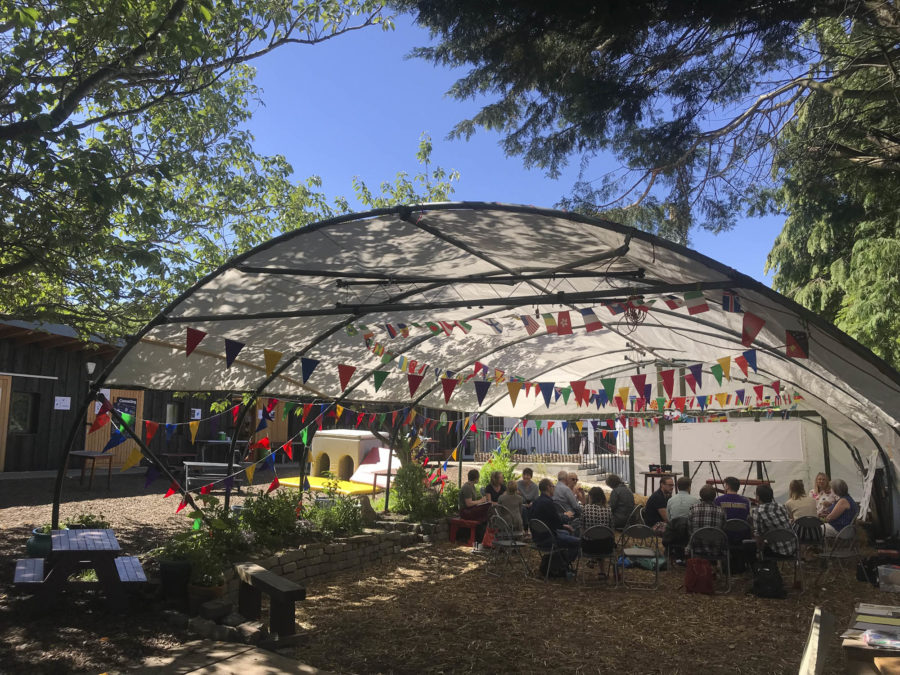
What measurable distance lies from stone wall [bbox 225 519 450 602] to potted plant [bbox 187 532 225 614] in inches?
10.2

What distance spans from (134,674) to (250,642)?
36.4 inches

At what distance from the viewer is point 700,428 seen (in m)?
14.7

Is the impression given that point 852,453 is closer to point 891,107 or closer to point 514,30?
point 891,107

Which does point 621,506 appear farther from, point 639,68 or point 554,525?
point 639,68

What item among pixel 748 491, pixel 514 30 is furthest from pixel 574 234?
pixel 748 491

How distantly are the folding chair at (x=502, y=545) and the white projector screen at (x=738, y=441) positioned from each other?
7.37 metres

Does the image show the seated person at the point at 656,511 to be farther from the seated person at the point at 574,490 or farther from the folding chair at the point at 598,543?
the folding chair at the point at 598,543

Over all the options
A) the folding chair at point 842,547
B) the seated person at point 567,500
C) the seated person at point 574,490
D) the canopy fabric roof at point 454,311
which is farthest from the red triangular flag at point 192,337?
the folding chair at point 842,547

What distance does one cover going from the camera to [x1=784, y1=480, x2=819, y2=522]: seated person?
842 cm

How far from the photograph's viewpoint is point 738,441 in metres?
14.4

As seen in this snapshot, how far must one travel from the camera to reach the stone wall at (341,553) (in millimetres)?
6785

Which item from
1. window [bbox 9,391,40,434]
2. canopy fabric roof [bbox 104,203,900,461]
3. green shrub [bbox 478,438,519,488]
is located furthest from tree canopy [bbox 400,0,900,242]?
window [bbox 9,391,40,434]

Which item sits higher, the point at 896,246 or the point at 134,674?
the point at 896,246

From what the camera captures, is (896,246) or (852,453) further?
(852,453)
